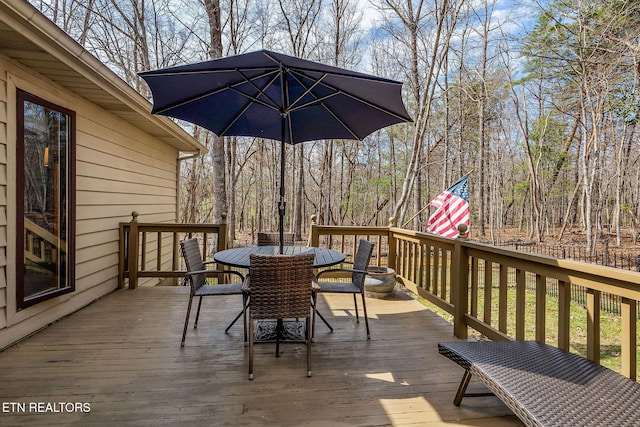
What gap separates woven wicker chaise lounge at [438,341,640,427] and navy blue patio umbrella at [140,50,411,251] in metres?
1.88

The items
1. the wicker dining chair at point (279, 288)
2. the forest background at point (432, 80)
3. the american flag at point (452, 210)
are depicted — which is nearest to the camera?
the wicker dining chair at point (279, 288)

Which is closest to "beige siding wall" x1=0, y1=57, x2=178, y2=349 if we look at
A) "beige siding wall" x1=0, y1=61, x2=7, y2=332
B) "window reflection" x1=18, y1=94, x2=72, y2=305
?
"beige siding wall" x1=0, y1=61, x2=7, y2=332

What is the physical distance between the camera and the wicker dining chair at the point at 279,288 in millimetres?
2281

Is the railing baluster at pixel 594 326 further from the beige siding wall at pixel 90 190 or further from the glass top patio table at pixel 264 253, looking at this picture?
the beige siding wall at pixel 90 190

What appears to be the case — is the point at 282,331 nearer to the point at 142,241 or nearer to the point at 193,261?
the point at 193,261

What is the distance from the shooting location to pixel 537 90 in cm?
1358

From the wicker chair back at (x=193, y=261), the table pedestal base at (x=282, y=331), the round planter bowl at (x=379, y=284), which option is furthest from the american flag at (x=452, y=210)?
the wicker chair back at (x=193, y=261)

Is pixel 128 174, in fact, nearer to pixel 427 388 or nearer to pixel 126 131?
pixel 126 131

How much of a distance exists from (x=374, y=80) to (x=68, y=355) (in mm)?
3065

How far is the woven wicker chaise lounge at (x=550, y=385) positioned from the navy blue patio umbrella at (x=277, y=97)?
188cm

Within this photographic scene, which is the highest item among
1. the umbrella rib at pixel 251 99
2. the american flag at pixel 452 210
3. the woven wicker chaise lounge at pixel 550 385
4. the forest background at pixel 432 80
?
the forest background at pixel 432 80

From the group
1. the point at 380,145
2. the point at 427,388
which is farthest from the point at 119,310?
the point at 380,145
